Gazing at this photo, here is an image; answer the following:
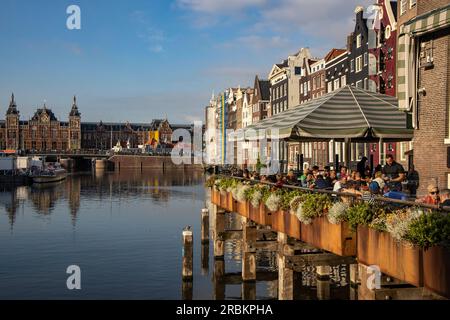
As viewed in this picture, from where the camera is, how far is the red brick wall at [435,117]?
55.0 ft

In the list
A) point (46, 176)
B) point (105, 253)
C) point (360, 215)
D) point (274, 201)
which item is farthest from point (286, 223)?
point (46, 176)

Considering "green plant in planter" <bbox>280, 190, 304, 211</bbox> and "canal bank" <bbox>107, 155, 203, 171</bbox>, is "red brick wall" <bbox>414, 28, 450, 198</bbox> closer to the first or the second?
"green plant in planter" <bbox>280, 190, 304, 211</bbox>

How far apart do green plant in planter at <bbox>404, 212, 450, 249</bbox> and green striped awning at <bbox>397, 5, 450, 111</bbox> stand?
26.7 feet

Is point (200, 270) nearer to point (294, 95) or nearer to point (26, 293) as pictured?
point (26, 293)

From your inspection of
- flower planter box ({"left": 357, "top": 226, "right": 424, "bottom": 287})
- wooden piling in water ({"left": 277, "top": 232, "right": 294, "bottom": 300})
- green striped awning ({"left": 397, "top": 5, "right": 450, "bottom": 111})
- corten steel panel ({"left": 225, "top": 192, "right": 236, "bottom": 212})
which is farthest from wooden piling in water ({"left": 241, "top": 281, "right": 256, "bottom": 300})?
flower planter box ({"left": 357, "top": 226, "right": 424, "bottom": 287})

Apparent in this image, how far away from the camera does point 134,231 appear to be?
4097cm

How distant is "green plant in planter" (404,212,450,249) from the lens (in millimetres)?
8891

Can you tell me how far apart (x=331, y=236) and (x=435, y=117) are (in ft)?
22.3

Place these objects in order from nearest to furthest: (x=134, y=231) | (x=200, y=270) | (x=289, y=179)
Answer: (x=289, y=179) < (x=200, y=270) < (x=134, y=231)

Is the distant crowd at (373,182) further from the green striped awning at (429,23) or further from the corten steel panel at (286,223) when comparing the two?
the green striped awning at (429,23)

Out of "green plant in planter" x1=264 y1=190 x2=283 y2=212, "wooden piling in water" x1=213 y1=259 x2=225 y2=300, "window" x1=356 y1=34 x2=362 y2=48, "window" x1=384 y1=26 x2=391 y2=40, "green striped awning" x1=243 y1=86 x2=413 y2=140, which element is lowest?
"wooden piling in water" x1=213 y1=259 x2=225 y2=300

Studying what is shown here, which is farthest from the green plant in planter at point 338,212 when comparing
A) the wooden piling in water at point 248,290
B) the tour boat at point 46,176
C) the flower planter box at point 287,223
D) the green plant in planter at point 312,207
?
the tour boat at point 46,176

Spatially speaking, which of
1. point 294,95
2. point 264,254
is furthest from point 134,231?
point 294,95
